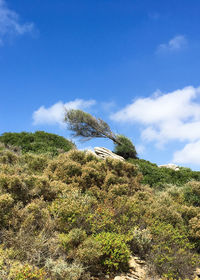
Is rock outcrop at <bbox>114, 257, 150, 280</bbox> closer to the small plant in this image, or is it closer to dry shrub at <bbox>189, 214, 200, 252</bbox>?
the small plant

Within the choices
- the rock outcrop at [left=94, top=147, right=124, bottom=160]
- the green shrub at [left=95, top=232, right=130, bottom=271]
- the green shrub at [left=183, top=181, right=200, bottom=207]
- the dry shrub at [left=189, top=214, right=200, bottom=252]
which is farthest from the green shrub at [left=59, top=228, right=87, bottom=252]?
the rock outcrop at [left=94, top=147, right=124, bottom=160]

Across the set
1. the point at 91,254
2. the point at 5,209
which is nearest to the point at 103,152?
the point at 5,209

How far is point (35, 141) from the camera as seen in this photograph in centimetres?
1958

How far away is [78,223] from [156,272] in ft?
6.58

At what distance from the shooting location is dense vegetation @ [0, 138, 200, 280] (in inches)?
188

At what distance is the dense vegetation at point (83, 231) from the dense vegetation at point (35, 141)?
9632 mm

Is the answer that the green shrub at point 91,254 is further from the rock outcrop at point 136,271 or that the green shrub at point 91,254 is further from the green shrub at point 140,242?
the green shrub at point 140,242

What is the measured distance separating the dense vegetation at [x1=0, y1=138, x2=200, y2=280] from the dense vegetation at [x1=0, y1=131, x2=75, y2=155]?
9.63 metres

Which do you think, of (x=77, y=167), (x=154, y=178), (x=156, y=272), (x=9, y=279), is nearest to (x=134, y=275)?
(x=156, y=272)

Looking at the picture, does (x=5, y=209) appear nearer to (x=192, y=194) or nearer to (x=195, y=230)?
(x=195, y=230)

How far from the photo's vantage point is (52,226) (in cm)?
578

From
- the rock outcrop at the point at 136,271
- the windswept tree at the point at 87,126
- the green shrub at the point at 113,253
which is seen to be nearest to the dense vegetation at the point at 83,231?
the green shrub at the point at 113,253

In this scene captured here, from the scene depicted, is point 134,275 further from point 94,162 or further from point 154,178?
point 154,178

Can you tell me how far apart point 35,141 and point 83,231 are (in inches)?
596
